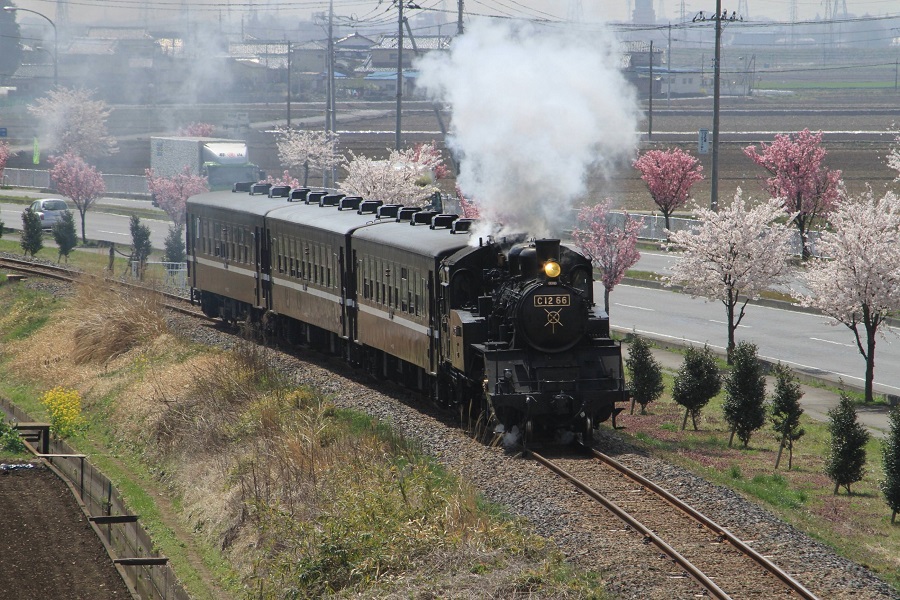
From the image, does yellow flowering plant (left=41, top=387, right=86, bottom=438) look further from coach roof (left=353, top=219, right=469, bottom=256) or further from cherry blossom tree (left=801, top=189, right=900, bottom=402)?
cherry blossom tree (left=801, top=189, right=900, bottom=402)

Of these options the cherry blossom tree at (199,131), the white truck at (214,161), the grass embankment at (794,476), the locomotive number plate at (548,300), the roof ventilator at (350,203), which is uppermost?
the cherry blossom tree at (199,131)

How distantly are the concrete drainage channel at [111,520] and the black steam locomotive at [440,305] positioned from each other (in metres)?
5.45

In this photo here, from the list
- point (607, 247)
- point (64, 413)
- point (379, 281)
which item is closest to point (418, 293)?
point (379, 281)

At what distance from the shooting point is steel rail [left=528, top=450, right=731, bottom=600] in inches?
489

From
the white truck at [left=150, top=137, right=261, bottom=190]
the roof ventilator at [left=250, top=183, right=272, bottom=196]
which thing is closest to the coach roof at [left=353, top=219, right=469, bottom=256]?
the roof ventilator at [left=250, top=183, right=272, bottom=196]

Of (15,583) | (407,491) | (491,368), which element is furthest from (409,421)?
(15,583)

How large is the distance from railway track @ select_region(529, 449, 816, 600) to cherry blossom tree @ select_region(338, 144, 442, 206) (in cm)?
2705

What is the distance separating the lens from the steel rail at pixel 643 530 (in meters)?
12.4

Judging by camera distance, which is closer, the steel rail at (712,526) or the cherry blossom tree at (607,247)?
the steel rail at (712,526)

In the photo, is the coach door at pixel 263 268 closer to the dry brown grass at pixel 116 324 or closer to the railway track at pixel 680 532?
the dry brown grass at pixel 116 324

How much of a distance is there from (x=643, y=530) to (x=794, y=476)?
7.11 metres

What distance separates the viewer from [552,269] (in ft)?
58.7

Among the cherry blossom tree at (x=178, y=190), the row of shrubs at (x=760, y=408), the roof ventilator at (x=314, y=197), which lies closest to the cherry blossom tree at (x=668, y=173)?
the cherry blossom tree at (x=178, y=190)

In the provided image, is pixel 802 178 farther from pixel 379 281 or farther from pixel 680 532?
pixel 680 532
